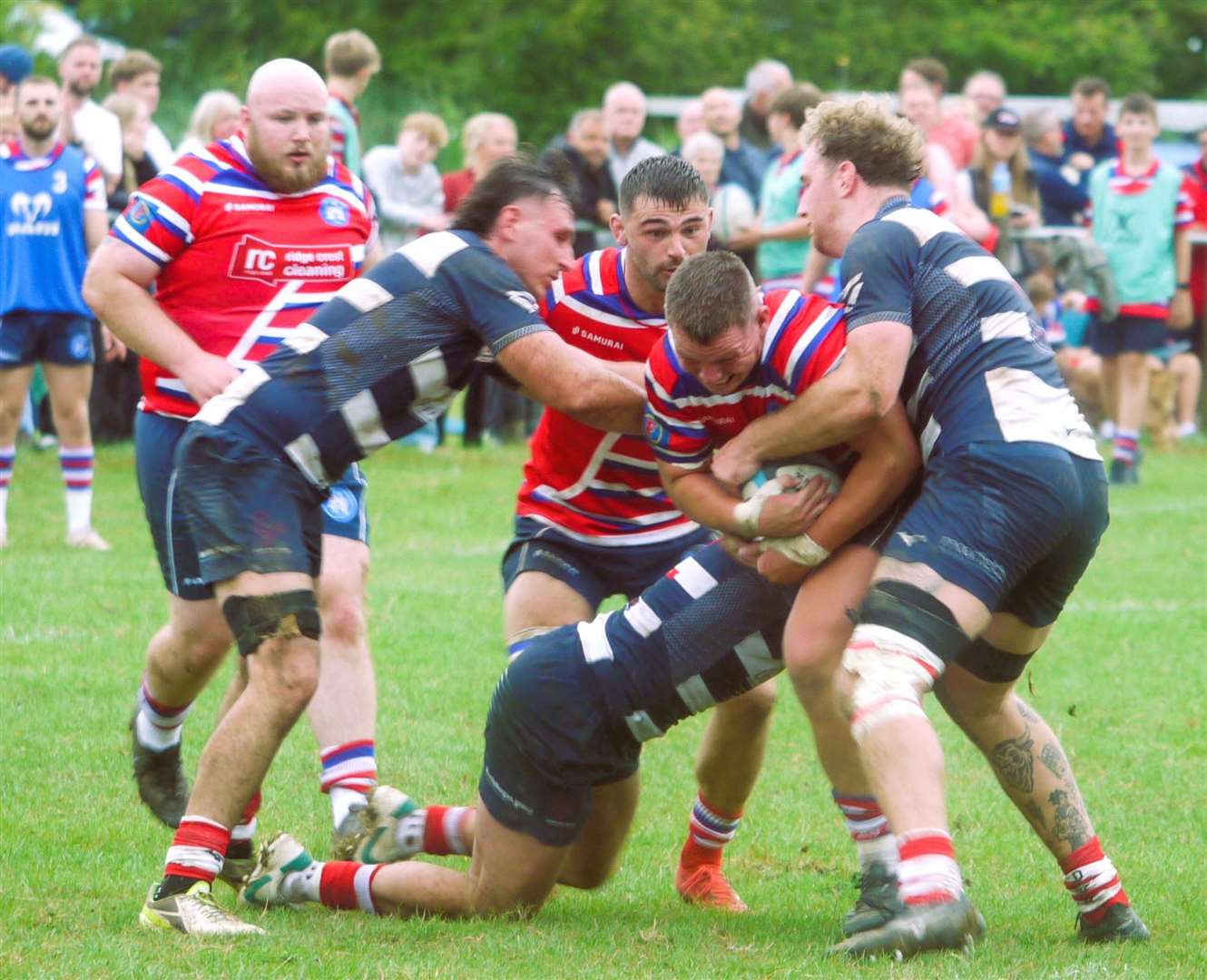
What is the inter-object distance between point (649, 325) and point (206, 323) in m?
1.42

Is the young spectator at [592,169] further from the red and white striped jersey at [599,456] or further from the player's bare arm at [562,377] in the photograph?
the player's bare arm at [562,377]

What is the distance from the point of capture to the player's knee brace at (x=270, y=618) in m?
4.95

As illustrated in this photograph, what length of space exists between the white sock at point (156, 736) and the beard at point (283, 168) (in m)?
1.75

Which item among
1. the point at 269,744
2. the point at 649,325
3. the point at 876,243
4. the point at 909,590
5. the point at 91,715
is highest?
the point at 876,243

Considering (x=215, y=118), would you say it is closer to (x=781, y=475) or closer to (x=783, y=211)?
(x=783, y=211)

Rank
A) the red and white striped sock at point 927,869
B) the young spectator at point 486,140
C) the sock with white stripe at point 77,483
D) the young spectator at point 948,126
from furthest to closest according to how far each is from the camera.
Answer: the young spectator at point 486,140, the young spectator at point 948,126, the sock with white stripe at point 77,483, the red and white striped sock at point 927,869

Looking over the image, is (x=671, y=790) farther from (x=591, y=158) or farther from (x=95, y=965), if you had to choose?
(x=591, y=158)

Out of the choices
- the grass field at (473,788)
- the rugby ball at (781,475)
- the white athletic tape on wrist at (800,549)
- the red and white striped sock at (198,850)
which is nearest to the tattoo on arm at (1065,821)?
the grass field at (473,788)

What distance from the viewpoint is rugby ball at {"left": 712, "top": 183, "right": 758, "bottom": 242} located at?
13422 millimetres

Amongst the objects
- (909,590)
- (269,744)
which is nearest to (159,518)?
(269,744)

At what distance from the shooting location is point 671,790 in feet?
22.0

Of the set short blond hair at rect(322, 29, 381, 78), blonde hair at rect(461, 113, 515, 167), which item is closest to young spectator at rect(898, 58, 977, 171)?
blonde hair at rect(461, 113, 515, 167)

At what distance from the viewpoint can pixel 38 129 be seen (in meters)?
11.4

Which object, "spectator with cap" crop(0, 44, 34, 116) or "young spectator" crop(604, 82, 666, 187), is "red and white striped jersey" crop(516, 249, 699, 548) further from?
"young spectator" crop(604, 82, 666, 187)
